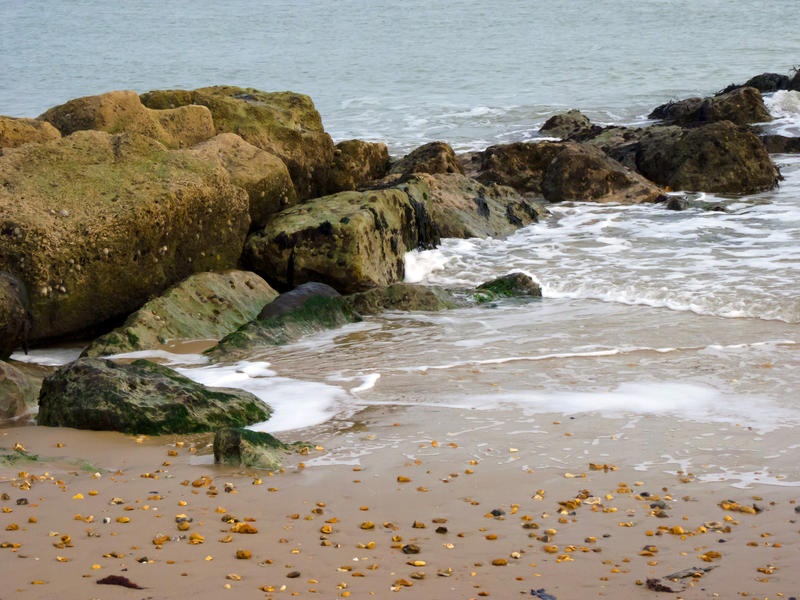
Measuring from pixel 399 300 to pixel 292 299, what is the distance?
1.05 m

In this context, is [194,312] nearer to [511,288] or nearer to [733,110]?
[511,288]

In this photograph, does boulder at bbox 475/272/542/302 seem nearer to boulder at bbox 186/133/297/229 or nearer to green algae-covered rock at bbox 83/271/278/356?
green algae-covered rock at bbox 83/271/278/356

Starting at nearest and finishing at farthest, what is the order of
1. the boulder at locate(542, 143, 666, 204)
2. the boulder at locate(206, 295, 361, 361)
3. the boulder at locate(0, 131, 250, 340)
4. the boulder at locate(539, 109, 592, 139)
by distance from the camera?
the boulder at locate(206, 295, 361, 361) → the boulder at locate(0, 131, 250, 340) → the boulder at locate(542, 143, 666, 204) → the boulder at locate(539, 109, 592, 139)

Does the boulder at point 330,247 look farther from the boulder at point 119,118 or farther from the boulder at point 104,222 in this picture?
the boulder at point 119,118

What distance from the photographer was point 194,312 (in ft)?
24.7

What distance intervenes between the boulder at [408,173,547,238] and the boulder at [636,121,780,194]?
2.48 meters

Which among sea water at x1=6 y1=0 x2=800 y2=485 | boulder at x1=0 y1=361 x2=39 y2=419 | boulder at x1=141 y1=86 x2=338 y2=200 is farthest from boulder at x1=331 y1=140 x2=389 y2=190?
boulder at x1=0 y1=361 x2=39 y2=419

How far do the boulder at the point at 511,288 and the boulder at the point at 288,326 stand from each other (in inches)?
55.2

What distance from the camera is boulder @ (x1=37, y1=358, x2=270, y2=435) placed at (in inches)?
192

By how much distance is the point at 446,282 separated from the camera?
9438 millimetres

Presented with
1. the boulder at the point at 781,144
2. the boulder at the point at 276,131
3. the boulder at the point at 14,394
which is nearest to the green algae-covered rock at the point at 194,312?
the boulder at the point at 14,394

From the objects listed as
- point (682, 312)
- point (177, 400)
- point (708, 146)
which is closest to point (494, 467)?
point (177, 400)

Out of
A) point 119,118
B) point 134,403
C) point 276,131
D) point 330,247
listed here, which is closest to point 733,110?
point 276,131

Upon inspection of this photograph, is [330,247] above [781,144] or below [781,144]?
below
